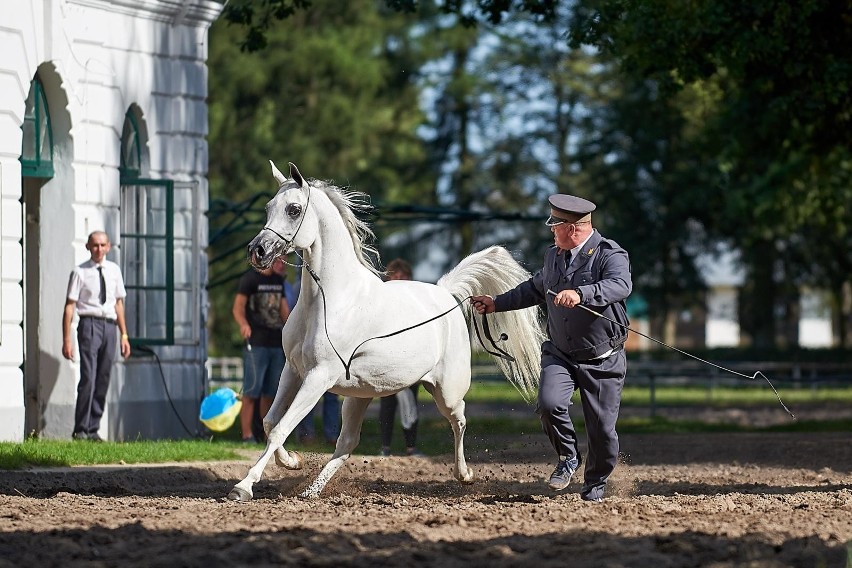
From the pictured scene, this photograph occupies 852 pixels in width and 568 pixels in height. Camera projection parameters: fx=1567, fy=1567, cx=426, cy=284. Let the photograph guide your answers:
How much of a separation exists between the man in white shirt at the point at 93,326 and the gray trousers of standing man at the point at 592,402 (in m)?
6.26

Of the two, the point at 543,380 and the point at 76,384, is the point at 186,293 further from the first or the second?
the point at 543,380

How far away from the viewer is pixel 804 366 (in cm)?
3644

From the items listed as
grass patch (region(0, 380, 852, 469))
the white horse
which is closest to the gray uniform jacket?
the white horse

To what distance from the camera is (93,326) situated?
14922 mm

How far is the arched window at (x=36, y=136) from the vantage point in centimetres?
1518

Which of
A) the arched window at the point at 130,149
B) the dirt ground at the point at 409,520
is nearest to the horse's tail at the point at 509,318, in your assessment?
the dirt ground at the point at 409,520

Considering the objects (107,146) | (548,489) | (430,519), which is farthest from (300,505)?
(107,146)

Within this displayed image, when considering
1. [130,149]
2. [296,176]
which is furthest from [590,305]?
[130,149]

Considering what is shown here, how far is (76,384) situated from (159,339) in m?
1.40

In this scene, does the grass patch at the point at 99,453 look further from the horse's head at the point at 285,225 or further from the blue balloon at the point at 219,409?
the horse's head at the point at 285,225

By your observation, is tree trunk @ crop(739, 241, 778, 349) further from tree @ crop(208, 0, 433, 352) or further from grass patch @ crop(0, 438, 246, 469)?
grass patch @ crop(0, 438, 246, 469)

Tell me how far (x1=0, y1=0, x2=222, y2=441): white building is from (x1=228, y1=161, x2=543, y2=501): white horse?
4805mm

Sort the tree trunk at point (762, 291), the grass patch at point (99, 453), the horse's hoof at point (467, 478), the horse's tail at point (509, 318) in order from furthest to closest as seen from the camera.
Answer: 1. the tree trunk at point (762, 291)
2. the grass patch at point (99, 453)
3. the horse's tail at point (509, 318)
4. the horse's hoof at point (467, 478)

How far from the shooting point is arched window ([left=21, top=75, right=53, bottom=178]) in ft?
49.8
